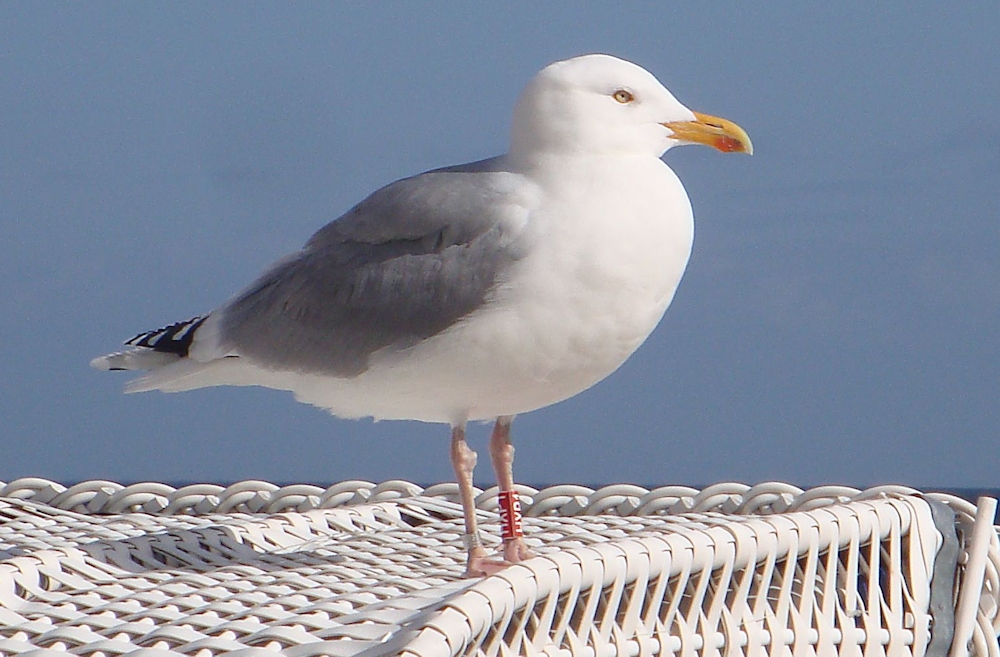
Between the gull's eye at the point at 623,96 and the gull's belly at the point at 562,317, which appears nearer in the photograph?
the gull's belly at the point at 562,317

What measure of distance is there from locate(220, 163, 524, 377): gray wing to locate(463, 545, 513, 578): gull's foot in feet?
1.20

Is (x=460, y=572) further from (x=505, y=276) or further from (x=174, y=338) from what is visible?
(x=174, y=338)

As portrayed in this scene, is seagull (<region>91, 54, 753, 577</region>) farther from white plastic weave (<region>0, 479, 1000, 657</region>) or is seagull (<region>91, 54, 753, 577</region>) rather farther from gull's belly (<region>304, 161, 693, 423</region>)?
white plastic weave (<region>0, 479, 1000, 657</region>)

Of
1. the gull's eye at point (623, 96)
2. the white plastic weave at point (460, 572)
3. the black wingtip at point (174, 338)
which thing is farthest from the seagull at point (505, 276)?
the white plastic weave at point (460, 572)

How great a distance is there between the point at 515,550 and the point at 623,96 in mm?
806

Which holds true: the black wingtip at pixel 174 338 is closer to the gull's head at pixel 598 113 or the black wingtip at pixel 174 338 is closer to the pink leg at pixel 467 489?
the pink leg at pixel 467 489

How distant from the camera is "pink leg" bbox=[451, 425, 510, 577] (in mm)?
2190

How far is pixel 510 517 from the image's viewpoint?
2.29m

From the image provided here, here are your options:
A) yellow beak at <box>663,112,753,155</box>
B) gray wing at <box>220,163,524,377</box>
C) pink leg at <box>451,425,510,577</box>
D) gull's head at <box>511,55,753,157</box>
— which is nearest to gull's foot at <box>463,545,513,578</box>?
pink leg at <box>451,425,510,577</box>

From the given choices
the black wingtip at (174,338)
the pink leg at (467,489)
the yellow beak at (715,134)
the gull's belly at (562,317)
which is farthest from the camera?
the black wingtip at (174,338)

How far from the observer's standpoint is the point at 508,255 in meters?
2.09

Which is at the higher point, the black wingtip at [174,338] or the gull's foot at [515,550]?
the black wingtip at [174,338]

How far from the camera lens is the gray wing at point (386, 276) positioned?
2.13 metres

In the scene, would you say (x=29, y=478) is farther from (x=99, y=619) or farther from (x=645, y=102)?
(x=645, y=102)
